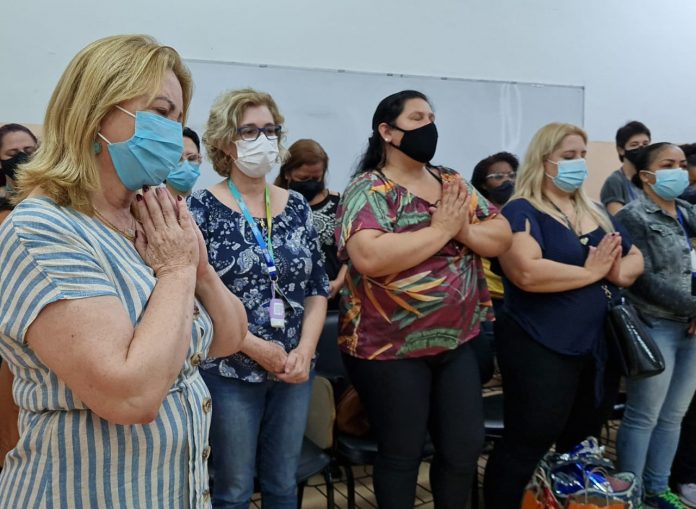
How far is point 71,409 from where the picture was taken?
100 cm

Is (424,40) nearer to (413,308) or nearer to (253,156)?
(253,156)

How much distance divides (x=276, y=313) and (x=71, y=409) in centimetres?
91

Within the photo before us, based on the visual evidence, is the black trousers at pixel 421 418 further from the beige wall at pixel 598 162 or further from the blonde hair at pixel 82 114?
the beige wall at pixel 598 162

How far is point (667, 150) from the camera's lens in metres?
2.83

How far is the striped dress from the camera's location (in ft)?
3.08

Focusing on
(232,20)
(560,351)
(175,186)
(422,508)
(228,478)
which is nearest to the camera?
(228,478)

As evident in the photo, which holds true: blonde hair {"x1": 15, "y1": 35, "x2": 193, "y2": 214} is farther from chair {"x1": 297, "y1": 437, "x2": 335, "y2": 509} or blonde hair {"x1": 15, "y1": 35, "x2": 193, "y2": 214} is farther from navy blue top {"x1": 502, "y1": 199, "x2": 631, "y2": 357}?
navy blue top {"x1": 502, "y1": 199, "x2": 631, "y2": 357}

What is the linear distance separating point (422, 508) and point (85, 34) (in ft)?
A: 10.8

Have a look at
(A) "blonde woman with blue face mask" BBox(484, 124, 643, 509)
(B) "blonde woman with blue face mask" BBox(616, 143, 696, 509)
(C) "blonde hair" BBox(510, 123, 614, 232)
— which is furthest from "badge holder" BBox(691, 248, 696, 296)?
(C) "blonde hair" BBox(510, 123, 614, 232)

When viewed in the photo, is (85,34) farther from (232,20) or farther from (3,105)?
(232,20)

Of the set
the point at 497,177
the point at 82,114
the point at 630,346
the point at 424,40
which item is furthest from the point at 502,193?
the point at 82,114

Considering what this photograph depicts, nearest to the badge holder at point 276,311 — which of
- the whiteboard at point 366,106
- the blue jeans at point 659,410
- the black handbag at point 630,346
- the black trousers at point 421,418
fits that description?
the black trousers at point 421,418

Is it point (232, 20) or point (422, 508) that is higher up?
point (232, 20)

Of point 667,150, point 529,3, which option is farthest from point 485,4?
point 667,150
